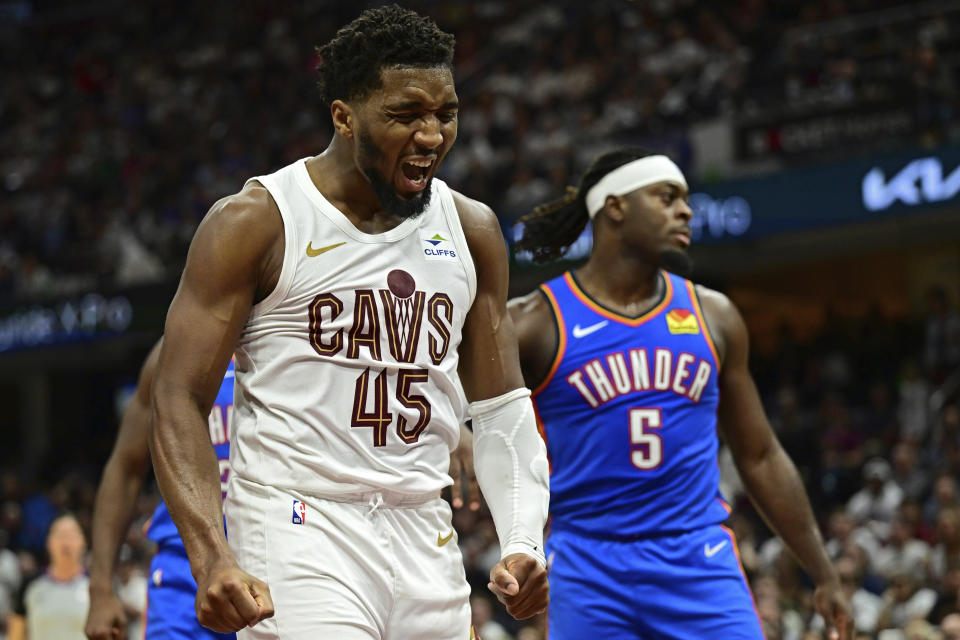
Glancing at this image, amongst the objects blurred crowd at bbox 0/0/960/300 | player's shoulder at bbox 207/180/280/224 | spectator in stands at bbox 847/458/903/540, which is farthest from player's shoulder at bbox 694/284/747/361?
blurred crowd at bbox 0/0/960/300

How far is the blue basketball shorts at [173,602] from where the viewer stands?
15.3 ft

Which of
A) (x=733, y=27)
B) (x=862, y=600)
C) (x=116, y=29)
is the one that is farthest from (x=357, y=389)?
(x=116, y=29)

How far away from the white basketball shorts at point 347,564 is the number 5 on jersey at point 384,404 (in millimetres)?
143

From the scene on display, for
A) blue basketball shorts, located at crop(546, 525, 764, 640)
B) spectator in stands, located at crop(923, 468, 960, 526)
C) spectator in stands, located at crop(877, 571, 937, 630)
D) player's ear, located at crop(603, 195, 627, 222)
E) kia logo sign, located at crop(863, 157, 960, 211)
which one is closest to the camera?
blue basketball shorts, located at crop(546, 525, 764, 640)

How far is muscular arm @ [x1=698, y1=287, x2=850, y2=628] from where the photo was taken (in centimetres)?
484

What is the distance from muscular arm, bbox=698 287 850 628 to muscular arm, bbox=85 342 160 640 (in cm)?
203

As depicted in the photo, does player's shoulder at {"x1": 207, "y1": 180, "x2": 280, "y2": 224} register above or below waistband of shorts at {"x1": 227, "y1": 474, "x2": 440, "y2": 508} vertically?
above

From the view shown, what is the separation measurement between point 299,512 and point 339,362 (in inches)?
13.6

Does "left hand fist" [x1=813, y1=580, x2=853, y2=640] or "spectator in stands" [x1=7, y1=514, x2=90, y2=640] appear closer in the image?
"left hand fist" [x1=813, y1=580, x2=853, y2=640]

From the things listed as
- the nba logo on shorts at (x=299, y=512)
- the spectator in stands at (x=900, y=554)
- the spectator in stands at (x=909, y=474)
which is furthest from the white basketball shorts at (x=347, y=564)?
the spectator in stands at (x=909, y=474)

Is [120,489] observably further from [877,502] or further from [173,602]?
[877,502]

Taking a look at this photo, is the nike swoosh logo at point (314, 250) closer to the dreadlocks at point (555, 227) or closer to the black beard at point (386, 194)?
the black beard at point (386, 194)

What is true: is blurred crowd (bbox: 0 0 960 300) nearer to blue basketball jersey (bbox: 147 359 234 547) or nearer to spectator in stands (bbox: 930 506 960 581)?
spectator in stands (bbox: 930 506 960 581)

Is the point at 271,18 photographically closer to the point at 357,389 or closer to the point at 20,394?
the point at 20,394
